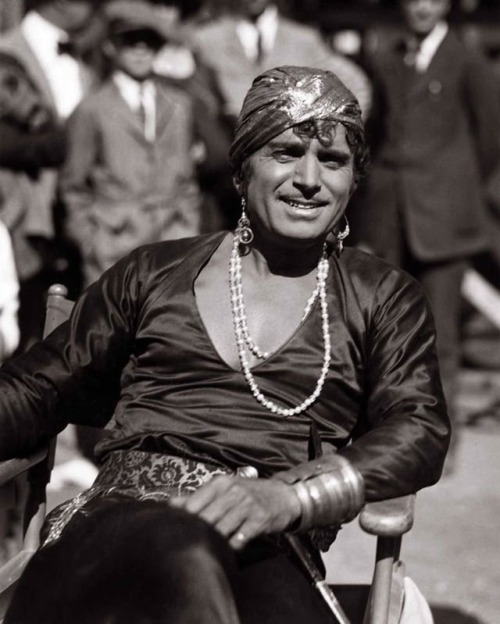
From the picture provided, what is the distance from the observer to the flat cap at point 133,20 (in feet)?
19.2

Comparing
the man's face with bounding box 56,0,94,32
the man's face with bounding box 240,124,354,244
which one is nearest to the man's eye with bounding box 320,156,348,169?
the man's face with bounding box 240,124,354,244

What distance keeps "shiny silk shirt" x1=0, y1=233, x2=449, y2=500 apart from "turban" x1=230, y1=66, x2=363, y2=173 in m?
0.34

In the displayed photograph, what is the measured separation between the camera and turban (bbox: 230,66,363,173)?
295 cm

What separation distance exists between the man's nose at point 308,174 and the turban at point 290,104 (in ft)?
0.27

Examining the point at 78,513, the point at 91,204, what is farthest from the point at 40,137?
the point at 78,513

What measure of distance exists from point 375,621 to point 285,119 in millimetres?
1065

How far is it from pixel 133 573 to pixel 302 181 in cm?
96

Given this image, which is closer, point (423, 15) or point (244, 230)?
point (244, 230)

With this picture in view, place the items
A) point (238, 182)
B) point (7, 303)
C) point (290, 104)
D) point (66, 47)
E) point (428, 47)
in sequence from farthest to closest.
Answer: point (428, 47), point (66, 47), point (7, 303), point (238, 182), point (290, 104)

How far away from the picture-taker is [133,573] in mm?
2479

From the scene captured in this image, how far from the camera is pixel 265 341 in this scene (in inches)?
122

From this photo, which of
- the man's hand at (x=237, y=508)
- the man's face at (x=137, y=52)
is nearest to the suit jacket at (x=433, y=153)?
the man's face at (x=137, y=52)

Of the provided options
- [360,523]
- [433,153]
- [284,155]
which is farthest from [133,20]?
[360,523]

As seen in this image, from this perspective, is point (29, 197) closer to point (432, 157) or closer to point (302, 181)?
point (432, 157)
